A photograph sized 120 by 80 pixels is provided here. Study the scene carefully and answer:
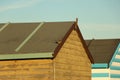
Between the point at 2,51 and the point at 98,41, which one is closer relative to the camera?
the point at 2,51

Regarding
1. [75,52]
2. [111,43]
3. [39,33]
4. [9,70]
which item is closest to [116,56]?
[111,43]

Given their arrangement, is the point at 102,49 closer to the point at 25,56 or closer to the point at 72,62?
the point at 72,62

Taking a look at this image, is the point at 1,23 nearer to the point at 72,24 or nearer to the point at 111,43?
the point at 72,24

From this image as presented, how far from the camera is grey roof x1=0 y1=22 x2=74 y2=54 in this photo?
59.6 feet

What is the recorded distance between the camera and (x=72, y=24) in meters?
20.5

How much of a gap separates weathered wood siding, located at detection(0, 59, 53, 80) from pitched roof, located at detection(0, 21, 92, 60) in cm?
40

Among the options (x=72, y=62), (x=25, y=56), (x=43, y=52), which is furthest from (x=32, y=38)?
(x=72, y=62)

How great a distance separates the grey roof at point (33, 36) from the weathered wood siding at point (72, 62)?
2.01ft

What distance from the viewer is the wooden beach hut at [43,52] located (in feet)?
58.0

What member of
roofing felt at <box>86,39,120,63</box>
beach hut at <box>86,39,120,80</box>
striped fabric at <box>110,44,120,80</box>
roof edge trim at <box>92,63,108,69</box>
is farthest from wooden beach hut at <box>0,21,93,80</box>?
striped fabric at <box>110,44,120,80</box>

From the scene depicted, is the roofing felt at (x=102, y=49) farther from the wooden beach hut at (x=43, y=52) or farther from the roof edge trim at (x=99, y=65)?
the wooden beach hut at (x=43, y=52)

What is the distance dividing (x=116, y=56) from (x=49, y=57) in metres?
9.24

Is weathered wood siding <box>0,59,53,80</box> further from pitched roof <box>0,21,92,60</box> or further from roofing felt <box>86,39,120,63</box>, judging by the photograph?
roofing felt <box>86,39,120,63</box>

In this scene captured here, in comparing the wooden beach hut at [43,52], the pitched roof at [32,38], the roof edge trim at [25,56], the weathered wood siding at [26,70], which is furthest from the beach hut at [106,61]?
the roof edge trim at [25,56]
